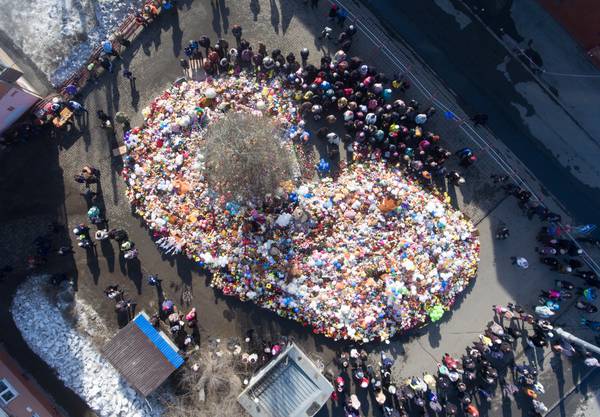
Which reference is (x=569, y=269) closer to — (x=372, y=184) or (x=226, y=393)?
(x=372, y=184)

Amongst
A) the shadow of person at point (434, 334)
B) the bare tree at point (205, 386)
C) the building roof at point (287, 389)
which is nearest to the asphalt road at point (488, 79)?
the shadow of person at point (434, 334)

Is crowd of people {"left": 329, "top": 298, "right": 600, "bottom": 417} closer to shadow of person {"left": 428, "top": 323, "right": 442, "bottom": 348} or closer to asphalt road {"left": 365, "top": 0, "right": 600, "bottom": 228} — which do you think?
shadow of person {"left": 428, "top": 323, "right": 442, "bottom": 348}

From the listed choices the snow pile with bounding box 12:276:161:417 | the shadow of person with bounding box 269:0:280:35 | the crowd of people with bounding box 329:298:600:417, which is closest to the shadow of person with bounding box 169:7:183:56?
the shadow of person with bounding box 269:0:280:35

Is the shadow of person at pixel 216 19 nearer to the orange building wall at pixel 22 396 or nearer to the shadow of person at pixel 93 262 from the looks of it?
the shadow of person at pixel 93 262

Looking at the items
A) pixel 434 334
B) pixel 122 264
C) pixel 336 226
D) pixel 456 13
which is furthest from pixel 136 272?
pixel 456 13

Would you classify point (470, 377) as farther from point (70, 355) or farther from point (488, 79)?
point (70, 355)

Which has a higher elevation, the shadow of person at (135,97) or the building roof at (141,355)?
the shadow of person at (135,97)
